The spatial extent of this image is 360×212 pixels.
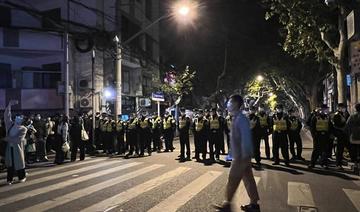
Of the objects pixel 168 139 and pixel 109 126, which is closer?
pixel 109 126

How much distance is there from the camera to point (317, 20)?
57.1 feet

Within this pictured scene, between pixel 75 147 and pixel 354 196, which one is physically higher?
pixel 75 147

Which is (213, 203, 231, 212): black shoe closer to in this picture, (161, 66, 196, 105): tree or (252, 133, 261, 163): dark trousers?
(252, 133, 261, 163): dark trousers

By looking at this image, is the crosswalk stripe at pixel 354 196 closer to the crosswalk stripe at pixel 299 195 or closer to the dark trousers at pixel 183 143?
the crosswalk stripe at pixel 299 195

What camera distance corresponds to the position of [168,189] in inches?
382

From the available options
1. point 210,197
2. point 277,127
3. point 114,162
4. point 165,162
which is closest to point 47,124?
point 114,162

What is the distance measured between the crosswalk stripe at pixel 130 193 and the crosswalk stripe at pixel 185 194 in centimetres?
77

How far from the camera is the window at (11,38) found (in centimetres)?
2631

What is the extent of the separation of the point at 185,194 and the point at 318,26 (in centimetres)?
1123

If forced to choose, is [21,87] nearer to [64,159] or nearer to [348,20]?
[64,159]

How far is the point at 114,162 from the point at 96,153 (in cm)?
393

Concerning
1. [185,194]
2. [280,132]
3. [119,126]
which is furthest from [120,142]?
[185,194]

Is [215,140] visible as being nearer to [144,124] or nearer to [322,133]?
[322,133]

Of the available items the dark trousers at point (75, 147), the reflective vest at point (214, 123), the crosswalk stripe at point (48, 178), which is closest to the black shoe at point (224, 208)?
the crosswalk stripe at point (48, 178)
